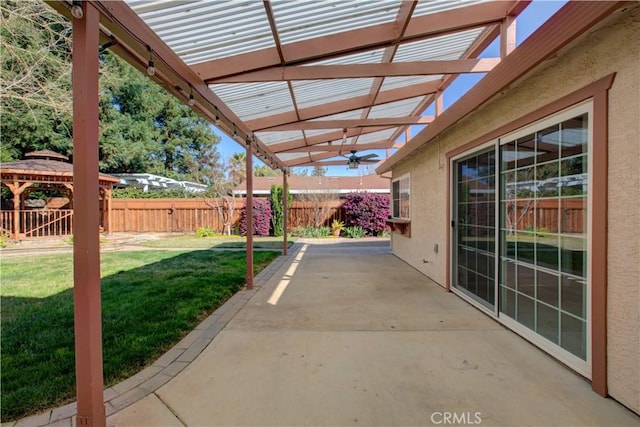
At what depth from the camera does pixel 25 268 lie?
6969 mm

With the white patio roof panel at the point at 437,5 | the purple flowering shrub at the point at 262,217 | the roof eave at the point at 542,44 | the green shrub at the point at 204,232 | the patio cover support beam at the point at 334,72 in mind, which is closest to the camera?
the roof eave at the point at 542,44

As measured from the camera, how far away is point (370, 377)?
2586 mm

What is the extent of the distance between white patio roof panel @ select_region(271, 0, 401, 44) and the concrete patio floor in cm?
325

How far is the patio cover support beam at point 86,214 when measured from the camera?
1886 millimetres

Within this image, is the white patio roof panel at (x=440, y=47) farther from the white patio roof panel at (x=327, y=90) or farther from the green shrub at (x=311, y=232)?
the green shrub at (x=311, y=232)

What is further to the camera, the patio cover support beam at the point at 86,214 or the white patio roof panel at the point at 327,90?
the white patio roof panel at the point at 327,90

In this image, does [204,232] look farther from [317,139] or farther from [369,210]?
[317,139]

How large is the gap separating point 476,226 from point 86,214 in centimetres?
440

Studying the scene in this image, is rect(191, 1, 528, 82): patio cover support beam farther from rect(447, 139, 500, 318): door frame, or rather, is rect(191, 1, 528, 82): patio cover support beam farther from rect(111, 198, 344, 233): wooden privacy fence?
rect(111, 198, 344, 233): wooden privacy fence

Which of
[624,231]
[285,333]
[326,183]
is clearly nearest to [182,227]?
[326,183]

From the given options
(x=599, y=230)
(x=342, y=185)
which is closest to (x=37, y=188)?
(x=342, y=185)

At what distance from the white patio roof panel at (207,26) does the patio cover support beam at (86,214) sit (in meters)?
0.85

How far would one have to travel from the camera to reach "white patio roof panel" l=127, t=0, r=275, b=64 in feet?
8.71

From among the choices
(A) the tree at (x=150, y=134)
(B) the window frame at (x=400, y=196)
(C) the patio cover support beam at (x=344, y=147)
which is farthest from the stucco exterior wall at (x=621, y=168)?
(A) the tree at (x=150, y=134)
